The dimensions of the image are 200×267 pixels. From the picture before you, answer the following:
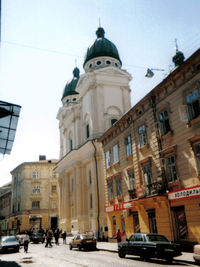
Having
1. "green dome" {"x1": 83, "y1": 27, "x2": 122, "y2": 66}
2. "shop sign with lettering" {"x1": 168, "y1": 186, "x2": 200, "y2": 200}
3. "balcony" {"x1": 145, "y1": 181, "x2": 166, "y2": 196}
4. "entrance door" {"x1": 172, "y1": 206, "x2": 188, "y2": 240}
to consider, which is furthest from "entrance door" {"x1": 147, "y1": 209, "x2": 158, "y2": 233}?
"green dome" {"x1": 83, "y1": 27, "x2": 122, "y2": 66}

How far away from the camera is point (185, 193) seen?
54.6ft

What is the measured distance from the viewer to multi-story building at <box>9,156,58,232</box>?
62719 mm

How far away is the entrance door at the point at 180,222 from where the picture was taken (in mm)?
17422

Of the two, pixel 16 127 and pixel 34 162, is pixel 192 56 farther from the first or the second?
pixel 34 162

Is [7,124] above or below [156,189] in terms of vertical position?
above

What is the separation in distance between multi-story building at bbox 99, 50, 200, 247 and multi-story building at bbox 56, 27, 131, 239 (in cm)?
1339

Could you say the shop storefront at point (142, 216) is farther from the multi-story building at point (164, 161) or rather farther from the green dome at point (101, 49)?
the green dome at point (101, 49)

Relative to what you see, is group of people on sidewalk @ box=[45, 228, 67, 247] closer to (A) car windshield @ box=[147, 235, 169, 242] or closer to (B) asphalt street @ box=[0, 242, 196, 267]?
(B) asphalt street @ box=[0, 242, 196, 267]

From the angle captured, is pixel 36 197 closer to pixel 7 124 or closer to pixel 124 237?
pixel 124 237

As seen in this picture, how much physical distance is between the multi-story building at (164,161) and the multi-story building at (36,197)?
40.4 m

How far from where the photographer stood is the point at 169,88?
19.6 meters

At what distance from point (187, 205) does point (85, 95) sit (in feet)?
106

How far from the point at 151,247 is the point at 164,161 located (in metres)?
7.08

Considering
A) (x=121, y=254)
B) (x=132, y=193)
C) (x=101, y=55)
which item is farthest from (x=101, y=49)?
(x=121, y=254)
